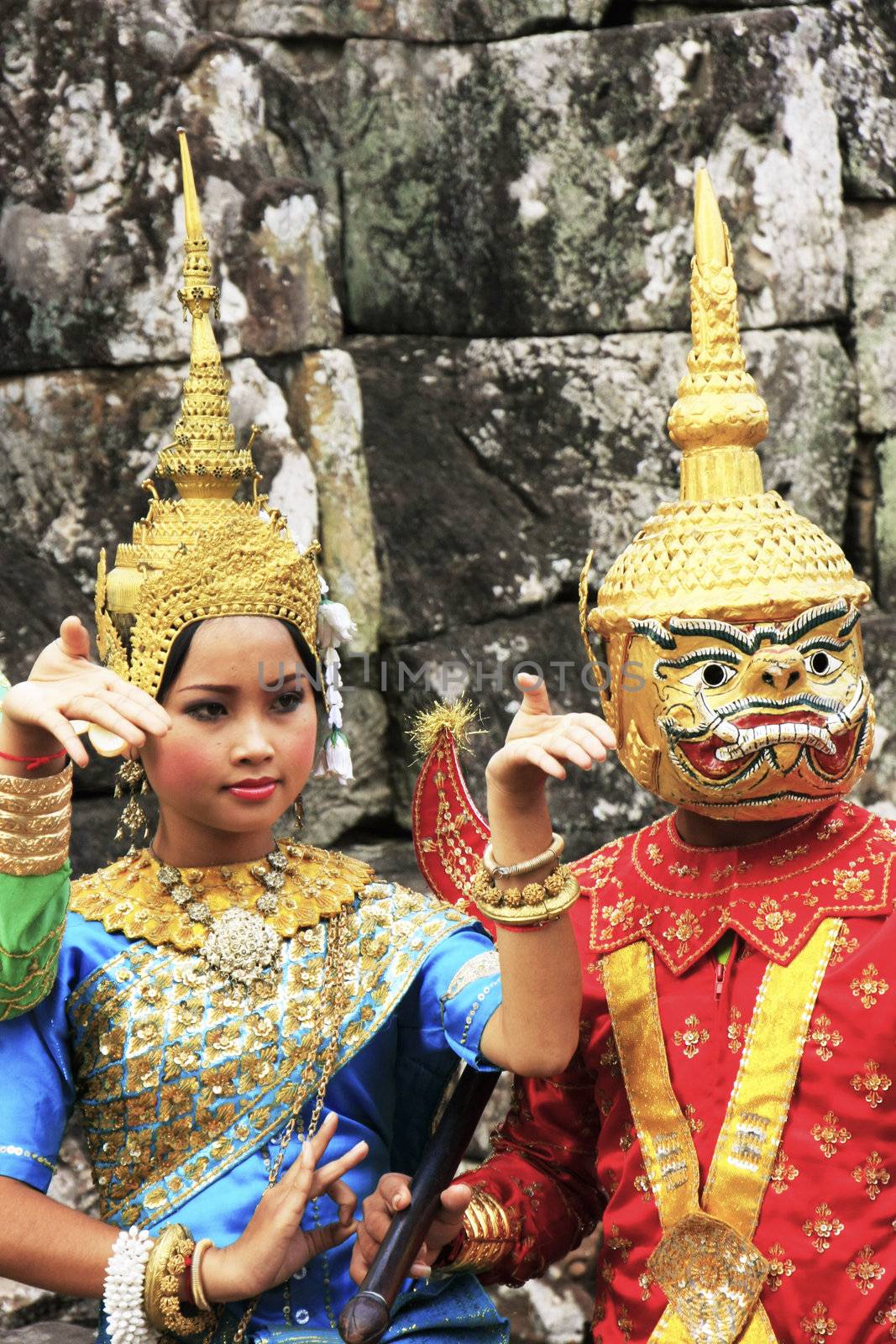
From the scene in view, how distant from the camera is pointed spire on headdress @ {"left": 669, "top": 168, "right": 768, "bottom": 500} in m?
2.58

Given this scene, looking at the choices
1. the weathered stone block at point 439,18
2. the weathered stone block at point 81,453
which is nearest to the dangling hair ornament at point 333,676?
the weathered stone block at point 81,453

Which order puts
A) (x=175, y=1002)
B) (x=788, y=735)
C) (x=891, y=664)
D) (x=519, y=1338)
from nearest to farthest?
1. (x=788, y=735)
2. (x=175, y=1002)
3. (x=519, y=1338)
4. (x=891, y=664)

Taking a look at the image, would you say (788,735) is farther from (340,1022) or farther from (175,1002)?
(175,1002)

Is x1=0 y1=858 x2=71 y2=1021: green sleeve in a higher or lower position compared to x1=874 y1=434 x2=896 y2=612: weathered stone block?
lower

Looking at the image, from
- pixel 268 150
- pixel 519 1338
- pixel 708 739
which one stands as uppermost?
pixel 268 150

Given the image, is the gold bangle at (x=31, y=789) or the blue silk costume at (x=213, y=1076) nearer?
the gold bangle at (x=31, y=789)

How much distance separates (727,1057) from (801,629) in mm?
620

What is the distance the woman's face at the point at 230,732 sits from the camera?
254 cm

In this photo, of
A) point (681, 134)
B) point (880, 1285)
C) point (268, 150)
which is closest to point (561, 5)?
point (681, 134)

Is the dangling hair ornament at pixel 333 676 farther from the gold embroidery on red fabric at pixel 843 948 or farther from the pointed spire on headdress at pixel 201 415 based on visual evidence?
the gold embroidery on red fabric at pixel 843 948

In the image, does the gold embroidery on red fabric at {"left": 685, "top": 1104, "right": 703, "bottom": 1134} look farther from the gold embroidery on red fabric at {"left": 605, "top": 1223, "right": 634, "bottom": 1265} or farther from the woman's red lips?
the woman's red lips

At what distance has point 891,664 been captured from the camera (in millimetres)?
4301

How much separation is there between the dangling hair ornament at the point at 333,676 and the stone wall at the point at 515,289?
3.78ft

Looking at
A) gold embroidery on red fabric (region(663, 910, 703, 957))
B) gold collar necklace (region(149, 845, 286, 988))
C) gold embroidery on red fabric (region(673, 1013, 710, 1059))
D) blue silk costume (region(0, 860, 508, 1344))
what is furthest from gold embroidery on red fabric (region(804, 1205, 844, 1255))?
gold collar necklace (region(149, 845, 286, 988))
